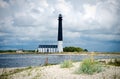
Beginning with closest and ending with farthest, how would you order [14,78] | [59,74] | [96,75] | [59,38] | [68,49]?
1. [96,75]
2. [59,74]
3. [14,78]
4. [59,38]
5. [68,49]

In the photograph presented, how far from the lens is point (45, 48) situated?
89688 millimetres

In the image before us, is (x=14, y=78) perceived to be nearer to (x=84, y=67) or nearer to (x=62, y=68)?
(x=62, y=68)

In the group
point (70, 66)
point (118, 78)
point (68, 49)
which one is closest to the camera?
point (118, 78)

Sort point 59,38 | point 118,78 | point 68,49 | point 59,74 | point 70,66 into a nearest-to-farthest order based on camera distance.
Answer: point 118,78 → point 59,74 → point 70,66 → point 59,38 → point 68,49

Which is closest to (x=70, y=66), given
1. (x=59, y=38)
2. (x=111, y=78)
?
(x=111, y=78)

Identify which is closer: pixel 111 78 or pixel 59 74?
pixel 111 78

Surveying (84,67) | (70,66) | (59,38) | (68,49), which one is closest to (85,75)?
(84,67)

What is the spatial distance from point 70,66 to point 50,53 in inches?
2937

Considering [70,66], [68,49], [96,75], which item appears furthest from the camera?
[68,49]

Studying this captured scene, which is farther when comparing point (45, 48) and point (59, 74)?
point (45, 48)

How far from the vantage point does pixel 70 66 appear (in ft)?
44.6

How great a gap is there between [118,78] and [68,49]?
75.4 m

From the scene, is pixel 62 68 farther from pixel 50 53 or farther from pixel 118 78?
pixel 50 53

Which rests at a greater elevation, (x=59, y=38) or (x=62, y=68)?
(x=59, y=38)
